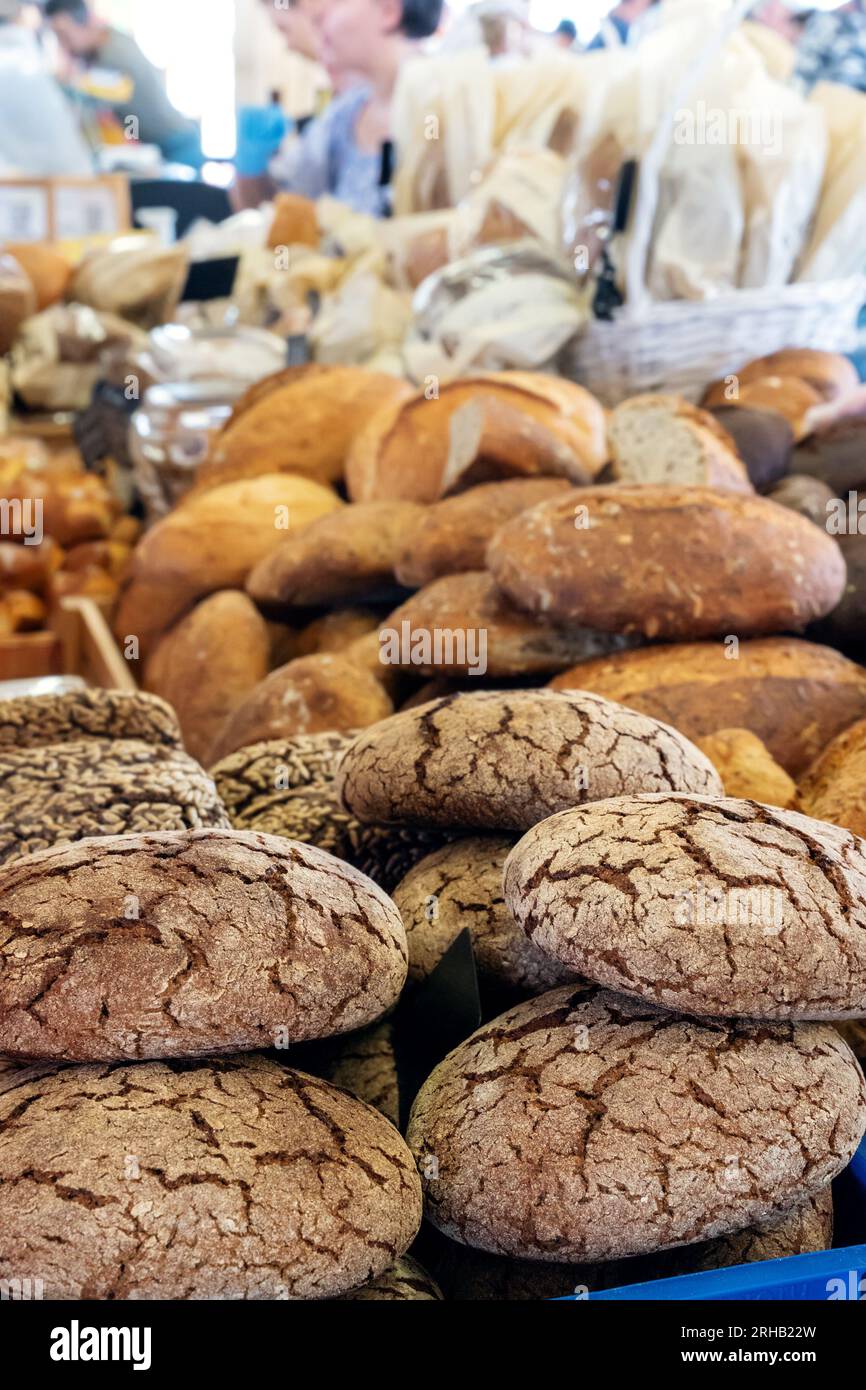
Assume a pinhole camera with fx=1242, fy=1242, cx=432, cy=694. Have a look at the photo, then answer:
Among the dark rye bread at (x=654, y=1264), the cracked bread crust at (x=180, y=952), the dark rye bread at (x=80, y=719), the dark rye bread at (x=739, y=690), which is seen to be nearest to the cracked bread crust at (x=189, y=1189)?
the cracked bread crust at (x=180, y=952)

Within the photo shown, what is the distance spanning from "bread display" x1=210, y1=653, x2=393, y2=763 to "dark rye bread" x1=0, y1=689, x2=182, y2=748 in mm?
321

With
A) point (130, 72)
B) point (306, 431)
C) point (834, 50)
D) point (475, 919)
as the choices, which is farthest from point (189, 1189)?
point (130, 72)

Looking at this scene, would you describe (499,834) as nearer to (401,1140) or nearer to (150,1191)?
(401,1140)

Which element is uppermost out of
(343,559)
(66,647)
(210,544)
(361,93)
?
(361,93)

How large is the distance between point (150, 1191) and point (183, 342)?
307 cm

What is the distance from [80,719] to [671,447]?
43.0 inches

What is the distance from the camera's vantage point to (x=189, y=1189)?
0.79 meters

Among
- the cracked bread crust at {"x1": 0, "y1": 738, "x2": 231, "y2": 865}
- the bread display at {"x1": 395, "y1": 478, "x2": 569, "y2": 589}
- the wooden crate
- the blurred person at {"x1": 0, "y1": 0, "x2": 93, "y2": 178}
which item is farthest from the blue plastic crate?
the blurred person at {"x1": 0, "y1": 0, "x2": 93, "y2": 178}

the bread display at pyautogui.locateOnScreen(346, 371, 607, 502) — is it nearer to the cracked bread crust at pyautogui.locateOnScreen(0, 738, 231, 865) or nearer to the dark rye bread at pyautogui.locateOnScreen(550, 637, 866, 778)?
the dark rye bread at pyautogui.locateOnScreen(550, 637, 866, 778)

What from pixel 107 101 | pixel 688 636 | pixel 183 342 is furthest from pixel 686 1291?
pixel 107 101

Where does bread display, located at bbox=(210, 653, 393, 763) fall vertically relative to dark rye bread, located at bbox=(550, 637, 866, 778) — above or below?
below

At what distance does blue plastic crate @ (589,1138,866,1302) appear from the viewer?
0.83m

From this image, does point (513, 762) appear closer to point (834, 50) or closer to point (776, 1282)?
point (776, 1282)

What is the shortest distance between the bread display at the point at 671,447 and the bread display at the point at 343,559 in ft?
1.25
